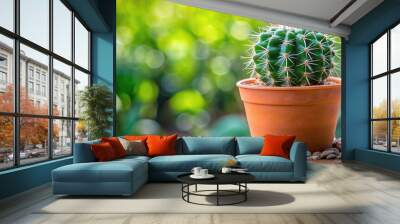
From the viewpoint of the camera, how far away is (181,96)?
8906 millimetres

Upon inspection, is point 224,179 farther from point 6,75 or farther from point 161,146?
point 6,75

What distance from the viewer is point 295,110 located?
26.0 feet

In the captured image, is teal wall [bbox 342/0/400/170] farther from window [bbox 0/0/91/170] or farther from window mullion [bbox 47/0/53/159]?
window mullion [bbox 47/0/53/159]

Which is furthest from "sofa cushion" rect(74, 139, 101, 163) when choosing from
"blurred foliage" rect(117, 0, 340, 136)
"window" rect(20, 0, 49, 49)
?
"blurred foliage" rect(117, 0, 340, 136)

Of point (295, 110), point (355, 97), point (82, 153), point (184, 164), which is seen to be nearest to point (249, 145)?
point (184, 164)

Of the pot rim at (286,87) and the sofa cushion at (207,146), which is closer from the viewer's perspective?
the sofa cushion at (207,146)

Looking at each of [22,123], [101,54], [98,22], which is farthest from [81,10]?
[22,123]

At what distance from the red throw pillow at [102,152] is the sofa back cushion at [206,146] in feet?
4.17

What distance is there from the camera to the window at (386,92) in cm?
703

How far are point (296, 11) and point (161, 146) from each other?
3.71m

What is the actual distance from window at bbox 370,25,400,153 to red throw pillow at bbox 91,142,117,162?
15.8 feet

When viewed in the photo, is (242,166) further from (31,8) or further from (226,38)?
(226,38)

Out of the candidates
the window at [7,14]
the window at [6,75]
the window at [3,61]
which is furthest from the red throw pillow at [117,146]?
the window at [7,14]

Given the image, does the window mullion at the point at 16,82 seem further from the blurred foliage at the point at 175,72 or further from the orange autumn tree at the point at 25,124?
the blurred foliage at the point at 175,72
